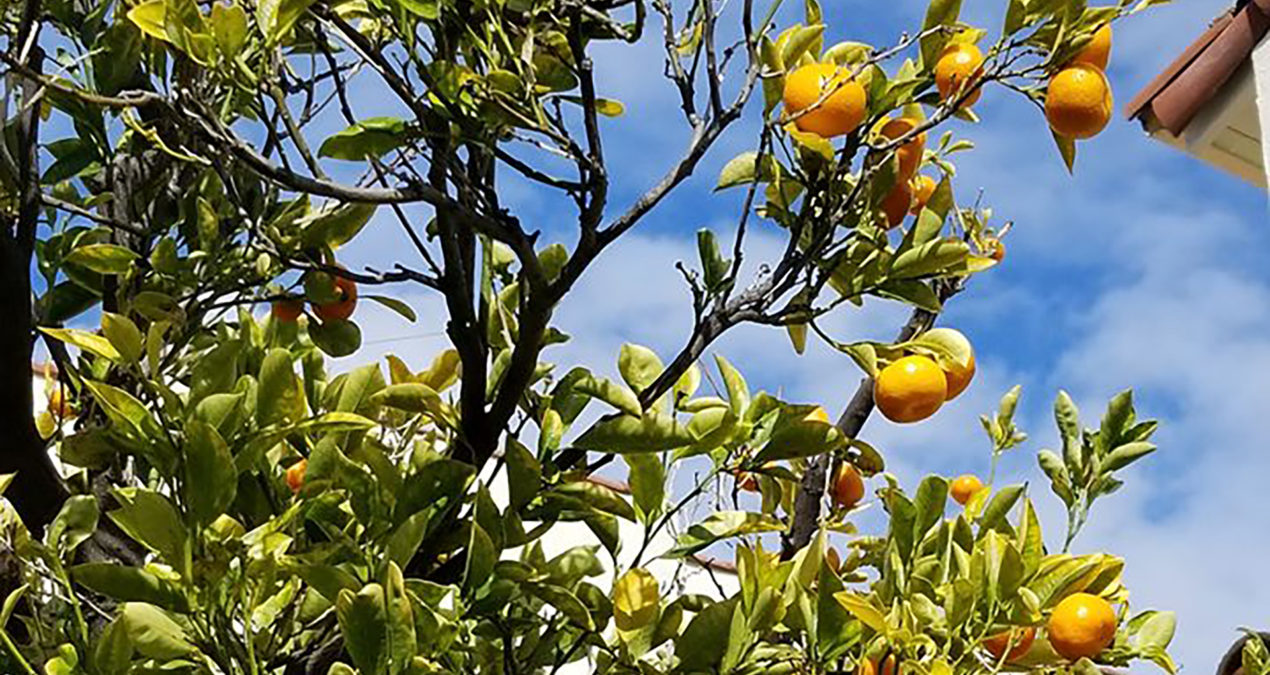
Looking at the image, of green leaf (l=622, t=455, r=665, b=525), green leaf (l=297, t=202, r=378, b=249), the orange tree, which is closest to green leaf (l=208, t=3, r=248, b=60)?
the orange tree

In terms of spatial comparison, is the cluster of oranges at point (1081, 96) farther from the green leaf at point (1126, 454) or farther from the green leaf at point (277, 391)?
the green leaf at point (277, 391)

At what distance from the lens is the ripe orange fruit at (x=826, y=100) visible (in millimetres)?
1454

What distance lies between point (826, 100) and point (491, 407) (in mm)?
444

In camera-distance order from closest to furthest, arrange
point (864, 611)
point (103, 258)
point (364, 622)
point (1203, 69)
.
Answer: point (364, 622) → point (864, 611) → point (103, 258) → point (1203, 69)

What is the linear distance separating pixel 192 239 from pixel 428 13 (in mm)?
675

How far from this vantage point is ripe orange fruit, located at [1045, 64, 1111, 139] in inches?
57.9

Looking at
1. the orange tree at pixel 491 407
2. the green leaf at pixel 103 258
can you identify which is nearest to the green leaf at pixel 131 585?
the orange tree at pixel 491 407

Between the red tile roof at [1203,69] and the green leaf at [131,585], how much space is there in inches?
89.5

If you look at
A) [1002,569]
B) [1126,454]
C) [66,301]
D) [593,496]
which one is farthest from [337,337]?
[1126,454]

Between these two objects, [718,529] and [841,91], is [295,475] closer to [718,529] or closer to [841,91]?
[718,529]

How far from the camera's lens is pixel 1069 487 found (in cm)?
191

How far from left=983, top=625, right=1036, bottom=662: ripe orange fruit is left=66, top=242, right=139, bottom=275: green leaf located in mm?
1047

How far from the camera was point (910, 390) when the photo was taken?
1553mm

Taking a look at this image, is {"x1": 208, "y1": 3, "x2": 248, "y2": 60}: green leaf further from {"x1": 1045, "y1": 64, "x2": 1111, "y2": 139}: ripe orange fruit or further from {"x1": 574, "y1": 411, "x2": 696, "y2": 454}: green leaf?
{"x1": 1045, "y1": 64, "x2": 1111, "y2": 139}: ripe orange fruit
